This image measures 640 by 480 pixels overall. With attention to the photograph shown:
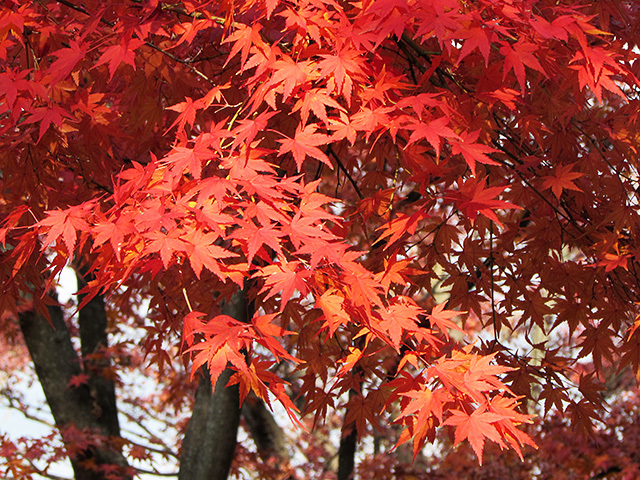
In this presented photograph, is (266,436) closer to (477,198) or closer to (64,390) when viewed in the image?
(64,390)

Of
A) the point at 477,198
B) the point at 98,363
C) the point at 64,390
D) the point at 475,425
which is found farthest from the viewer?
the point at 98,363

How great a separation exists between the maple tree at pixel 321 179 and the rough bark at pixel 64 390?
76.6 inches

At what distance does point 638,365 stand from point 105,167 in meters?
2.98

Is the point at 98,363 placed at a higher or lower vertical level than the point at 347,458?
higher

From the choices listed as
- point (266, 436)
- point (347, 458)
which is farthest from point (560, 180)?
point (266, 436)

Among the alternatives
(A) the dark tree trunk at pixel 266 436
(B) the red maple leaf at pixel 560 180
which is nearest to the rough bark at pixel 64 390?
(A) the dark tree trunk at pixel 266 436

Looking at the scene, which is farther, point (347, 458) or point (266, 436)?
point (266, 436)

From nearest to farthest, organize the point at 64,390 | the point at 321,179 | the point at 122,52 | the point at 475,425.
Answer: the point at 475,425 → the point at 122,52 → the point at 321,179 → the point at 64,390

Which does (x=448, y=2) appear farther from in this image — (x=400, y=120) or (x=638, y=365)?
(x=638, y=365)

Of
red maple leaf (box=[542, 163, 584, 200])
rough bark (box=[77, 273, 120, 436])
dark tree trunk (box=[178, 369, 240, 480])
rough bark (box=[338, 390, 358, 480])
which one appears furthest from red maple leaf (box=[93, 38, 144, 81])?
rough bark (box=[338, 390, 358, 480])

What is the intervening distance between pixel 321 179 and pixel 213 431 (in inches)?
105

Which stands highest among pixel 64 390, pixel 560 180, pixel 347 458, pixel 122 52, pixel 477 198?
pixel 64 390

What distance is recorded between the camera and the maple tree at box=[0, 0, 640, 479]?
208cm

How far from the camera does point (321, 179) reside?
305 cm
